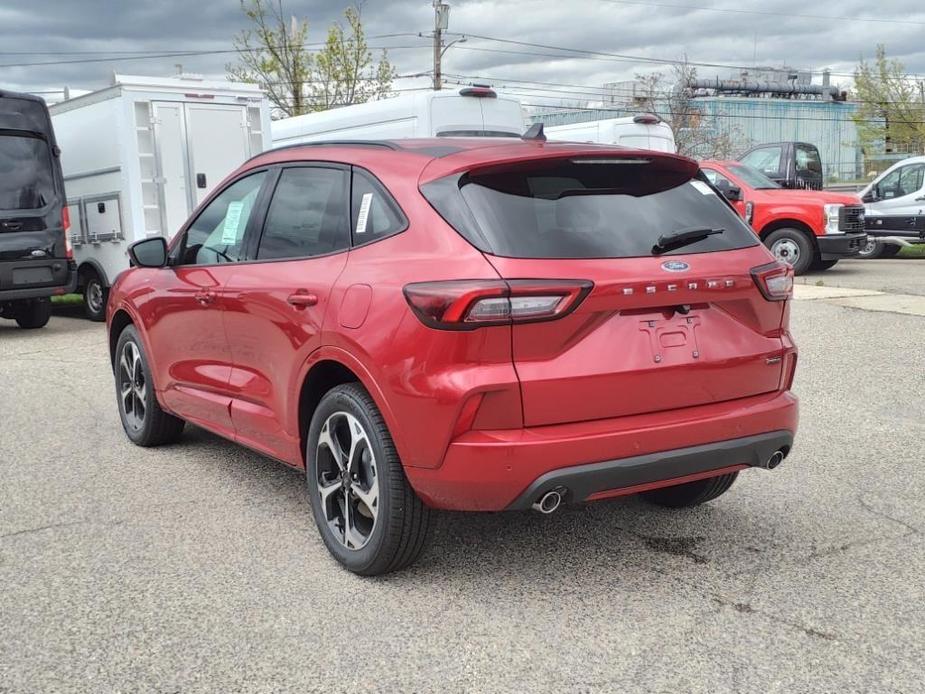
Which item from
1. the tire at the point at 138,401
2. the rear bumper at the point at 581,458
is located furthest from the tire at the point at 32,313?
the rear bumper at the point at 581,458

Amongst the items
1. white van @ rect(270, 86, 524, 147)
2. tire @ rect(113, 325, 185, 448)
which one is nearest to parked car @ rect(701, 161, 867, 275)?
white van @ rect(270, 86, 524, 147)

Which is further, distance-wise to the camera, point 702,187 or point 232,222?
point 232,222

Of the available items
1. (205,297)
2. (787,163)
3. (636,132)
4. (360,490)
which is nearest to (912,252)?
(787,163)

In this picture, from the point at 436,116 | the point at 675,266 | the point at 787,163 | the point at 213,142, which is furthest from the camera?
the point at 787,163

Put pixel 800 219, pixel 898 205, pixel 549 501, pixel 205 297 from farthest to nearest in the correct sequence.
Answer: pixel 898 205, pixel 800 219, pixel 205 297, pixel 549 501

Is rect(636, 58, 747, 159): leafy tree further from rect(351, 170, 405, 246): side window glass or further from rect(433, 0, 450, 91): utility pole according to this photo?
rect(351, 170, 405, 246): side window glass

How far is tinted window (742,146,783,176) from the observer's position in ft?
60.4

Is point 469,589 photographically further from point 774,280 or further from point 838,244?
point 838,244

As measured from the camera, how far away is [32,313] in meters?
12.6

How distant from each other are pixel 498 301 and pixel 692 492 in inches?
70.9

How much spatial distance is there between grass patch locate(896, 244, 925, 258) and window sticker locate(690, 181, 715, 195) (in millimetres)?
18534

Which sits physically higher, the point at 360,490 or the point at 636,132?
the point at 636,132

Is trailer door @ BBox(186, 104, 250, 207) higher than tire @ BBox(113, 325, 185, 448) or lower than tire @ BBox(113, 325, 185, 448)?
higher

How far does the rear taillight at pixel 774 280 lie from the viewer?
3840 mm
